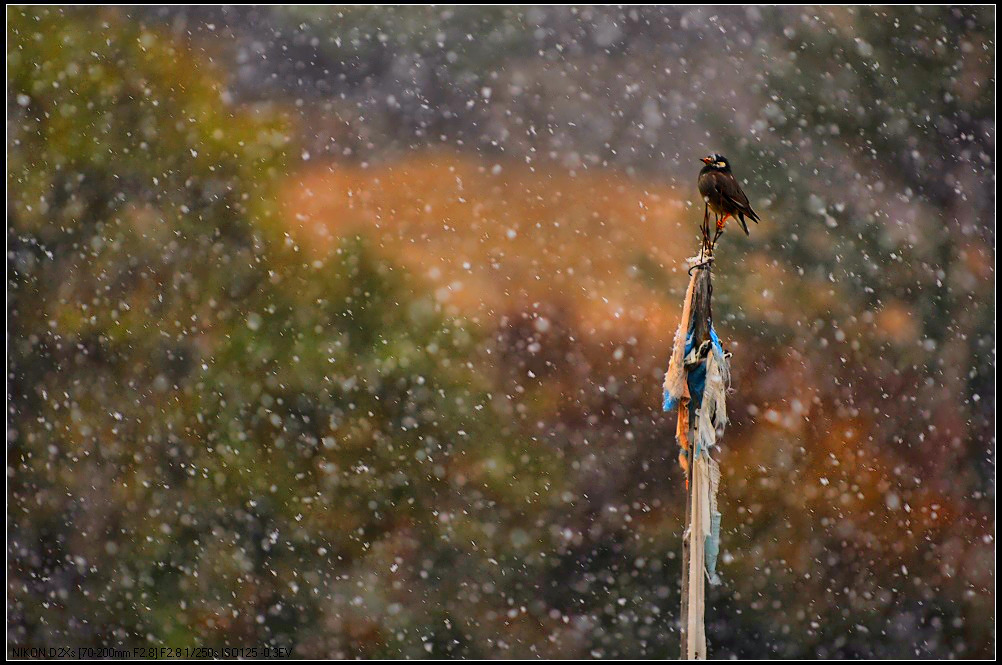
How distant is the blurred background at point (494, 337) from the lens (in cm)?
451

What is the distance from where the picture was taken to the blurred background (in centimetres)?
451

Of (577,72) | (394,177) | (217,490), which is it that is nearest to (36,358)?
(217,490)

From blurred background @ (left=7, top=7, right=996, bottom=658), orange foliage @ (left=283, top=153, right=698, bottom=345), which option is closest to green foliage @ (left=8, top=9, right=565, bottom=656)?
blurred background @ (left=7, top=7, right=996, bottom=658)

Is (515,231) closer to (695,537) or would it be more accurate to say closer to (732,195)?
(732,195)

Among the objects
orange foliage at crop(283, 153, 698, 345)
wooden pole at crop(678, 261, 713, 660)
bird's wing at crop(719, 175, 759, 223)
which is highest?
orange foliage at crop(283, 153, 698, 345)

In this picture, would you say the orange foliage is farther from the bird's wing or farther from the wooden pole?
the wooden pole

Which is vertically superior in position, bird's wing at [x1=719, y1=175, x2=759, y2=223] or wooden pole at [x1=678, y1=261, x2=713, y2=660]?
bird's wing at [x1=719, y1=175, x2=759, y2=223]

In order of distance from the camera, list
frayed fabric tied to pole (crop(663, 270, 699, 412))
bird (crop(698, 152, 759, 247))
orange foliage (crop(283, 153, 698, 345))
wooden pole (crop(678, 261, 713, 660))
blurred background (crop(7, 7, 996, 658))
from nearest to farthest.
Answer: wooden pole (crop(678, 261, 713, 660)) → frayed fabric tied to pole (crop(663, 270, 699, 412)) → bird (crop(698, 152, 759, 247)) → blurred background (crop(7, 7, 996, 658)) → orange foliage (crop(283, 153, 698, 345))

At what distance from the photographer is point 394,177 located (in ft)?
15.5

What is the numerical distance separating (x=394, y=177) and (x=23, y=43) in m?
2.11

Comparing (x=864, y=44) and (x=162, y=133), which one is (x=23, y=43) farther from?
(x=864, y=44)

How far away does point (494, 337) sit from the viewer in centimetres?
467

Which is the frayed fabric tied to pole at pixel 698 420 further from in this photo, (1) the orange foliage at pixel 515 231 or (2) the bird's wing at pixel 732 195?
(1) the orange foliage at pixel 515 231

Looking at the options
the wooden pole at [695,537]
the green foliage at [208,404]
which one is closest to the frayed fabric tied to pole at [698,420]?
the wooden pole at [695,537]
